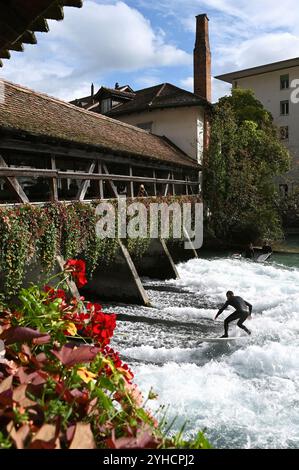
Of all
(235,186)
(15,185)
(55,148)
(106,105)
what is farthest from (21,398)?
(106,105)

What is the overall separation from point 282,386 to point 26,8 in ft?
20.3

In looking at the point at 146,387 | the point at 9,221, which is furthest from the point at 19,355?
the point at 9,221

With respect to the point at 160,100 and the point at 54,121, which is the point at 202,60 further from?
the point at 54,121

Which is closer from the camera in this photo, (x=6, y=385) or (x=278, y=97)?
(x=6, y=385)

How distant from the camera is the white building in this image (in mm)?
34312

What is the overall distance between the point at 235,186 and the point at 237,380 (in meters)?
18.7

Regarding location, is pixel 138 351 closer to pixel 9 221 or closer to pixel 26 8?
pixel 9 221

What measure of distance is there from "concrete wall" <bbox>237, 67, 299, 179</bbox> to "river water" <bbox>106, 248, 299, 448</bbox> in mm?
25407

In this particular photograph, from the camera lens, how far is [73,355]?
5.14 feet

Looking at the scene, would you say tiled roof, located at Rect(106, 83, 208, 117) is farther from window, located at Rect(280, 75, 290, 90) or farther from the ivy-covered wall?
the ivy-covered wall

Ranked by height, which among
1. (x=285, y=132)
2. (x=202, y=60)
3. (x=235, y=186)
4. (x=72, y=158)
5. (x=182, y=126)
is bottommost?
(x=235, y=186)

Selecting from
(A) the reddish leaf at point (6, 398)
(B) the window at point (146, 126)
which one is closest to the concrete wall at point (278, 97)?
(B) the window at point (146, 126)

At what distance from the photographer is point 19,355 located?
1749 millimetres

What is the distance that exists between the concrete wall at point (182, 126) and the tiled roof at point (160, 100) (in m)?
0.49
